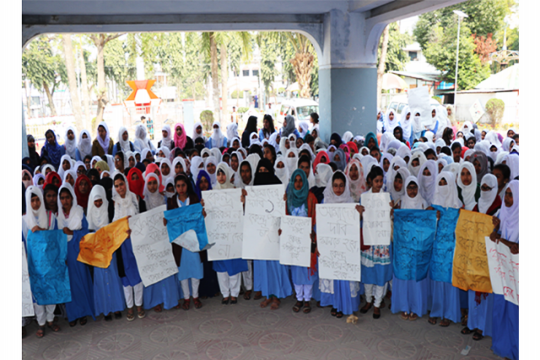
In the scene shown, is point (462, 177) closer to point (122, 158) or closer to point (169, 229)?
point (169, 229)

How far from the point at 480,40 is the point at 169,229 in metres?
29.7

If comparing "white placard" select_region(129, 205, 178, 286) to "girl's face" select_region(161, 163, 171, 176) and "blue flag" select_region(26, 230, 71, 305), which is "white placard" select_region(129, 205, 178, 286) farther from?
"girl's face" select_region(161, 163, 171, 176)

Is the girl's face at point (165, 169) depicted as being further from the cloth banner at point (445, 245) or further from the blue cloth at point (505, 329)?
the blue cloth at point (505, 329)

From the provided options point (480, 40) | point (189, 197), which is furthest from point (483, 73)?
point (189, 197)

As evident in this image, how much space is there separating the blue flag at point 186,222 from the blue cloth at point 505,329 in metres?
3.13

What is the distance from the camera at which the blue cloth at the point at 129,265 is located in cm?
496

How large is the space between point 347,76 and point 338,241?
20.9ft

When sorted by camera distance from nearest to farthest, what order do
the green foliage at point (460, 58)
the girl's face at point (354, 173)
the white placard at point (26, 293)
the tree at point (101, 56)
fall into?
1. the white placard at point (26, 293)
2. the girl's face at point (354, 173)
3. the tree at point (101, 56)
4. the green foliage at point (460, 58)

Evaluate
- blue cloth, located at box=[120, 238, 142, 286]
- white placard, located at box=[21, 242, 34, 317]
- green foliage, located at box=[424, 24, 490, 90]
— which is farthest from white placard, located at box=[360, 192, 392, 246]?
green foliage, located at box=[424, 24, 490, 90]

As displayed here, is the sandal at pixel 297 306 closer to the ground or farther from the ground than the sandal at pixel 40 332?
farther from the ground

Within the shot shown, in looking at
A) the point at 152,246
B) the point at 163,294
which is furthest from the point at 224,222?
the point at 163,294

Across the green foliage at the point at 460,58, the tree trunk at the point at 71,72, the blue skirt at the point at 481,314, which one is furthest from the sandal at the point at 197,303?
the green foliage at the point at 460,58

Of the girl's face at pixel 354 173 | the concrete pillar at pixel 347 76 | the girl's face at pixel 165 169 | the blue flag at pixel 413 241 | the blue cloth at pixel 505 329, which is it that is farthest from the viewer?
the concrete pillar at pixel 347 76

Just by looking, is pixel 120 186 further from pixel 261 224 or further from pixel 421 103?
pixel 421 103
